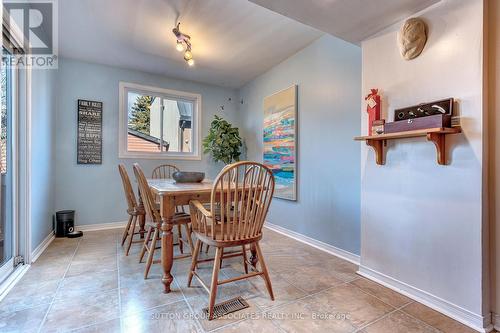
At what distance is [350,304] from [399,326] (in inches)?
12.2

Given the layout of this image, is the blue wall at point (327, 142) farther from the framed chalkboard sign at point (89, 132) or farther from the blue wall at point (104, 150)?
the framed chalkboard sign at point (89, 132)

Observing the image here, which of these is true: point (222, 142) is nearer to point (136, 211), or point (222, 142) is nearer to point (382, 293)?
point (136, 211)

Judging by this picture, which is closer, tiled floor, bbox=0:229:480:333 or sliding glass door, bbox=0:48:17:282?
tiled floor, bbox=0:229:480:333

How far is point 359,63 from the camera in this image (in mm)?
2484

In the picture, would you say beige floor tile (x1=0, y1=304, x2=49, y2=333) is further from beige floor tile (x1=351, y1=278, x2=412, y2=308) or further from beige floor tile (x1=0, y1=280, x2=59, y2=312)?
beige floor tile (x1=351, y1=278, x2=412, y2=308)

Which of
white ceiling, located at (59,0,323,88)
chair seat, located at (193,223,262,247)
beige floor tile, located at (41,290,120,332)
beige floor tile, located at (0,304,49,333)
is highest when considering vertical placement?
white ceiling, located at (59,0,323,88)

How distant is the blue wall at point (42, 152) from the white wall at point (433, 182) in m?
3.28

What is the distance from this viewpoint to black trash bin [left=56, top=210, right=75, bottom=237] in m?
3.24

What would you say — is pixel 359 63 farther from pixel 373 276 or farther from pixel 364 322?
pixel 364 322

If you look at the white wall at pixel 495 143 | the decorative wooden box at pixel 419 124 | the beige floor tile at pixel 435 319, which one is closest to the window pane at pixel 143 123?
the decorative wooden box at pixel 419 124

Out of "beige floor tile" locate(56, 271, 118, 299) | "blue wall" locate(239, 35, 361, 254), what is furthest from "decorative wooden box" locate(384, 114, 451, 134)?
"beige floor tile" locate(56, 271, 118, 299)

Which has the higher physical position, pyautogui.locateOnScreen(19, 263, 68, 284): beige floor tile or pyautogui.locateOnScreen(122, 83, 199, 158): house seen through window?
pyautogui.locateOnScreen(122, 83, 199, 158): house seen through window

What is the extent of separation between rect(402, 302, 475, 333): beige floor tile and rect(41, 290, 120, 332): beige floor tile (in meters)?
1.96

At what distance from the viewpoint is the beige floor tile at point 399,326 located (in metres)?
1.45
